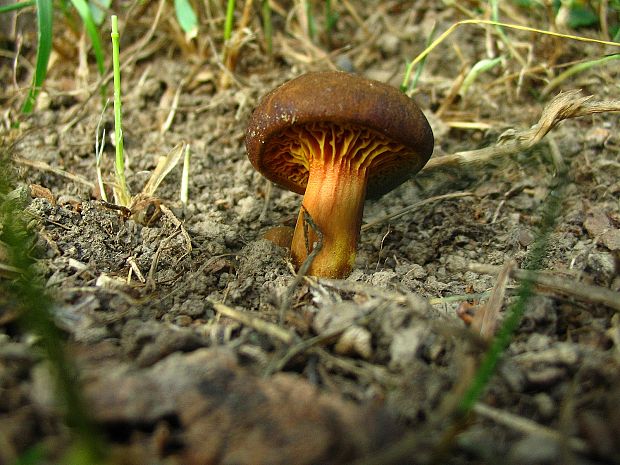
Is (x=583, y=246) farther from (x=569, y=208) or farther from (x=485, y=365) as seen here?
(x=485, y=365)

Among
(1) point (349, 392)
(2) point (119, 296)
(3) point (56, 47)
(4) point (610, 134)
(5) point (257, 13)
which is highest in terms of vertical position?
(5) point (257, 13)

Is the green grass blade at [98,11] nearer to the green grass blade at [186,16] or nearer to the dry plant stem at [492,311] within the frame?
the green grass blade at [186,16]

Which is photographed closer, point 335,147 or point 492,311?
point 492,311

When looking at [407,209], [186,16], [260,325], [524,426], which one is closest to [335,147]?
[407,209]

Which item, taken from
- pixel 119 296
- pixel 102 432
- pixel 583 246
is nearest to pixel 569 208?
pixel 583 246

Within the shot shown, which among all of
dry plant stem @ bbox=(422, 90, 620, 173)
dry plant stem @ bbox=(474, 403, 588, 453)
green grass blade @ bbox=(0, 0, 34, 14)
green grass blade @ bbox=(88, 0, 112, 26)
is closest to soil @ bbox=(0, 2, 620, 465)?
dry plant stem @ bbox=(474, 403, 588, 453)

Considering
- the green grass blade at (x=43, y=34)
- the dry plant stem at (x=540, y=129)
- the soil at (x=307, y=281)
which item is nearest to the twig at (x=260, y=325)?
the soil at (x=307, y=281)

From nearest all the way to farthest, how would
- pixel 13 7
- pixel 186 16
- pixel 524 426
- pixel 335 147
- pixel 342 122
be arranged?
pixel 524 426, pixel 342 122, pixel 335 147, pixel 13 7, pixel 186 16

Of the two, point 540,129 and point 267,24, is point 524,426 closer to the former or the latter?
point 540,129
